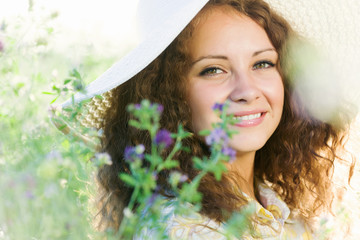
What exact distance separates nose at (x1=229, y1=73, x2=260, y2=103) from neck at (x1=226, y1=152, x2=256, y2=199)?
26cm

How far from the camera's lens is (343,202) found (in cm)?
247

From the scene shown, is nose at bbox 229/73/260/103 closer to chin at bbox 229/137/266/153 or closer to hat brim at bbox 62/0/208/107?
chin at bbox 229/137/266/153

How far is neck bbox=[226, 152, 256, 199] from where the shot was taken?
186cm

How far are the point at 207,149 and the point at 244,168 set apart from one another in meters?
0.19

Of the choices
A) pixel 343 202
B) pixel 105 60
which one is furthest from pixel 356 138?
pixel 105 60

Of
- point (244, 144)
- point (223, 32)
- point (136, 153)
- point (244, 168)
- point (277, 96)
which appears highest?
point (136, 153)

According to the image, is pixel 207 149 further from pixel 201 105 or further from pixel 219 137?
pixel 219 137

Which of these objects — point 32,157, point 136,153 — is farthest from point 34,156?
point 136,153

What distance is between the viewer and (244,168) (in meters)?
1.92

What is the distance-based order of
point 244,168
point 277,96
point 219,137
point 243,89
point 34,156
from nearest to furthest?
point 219,137 → point 34,156 → point 243,89 → point 277,96 → point 244,168

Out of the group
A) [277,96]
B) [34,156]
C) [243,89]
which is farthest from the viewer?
[277,96]

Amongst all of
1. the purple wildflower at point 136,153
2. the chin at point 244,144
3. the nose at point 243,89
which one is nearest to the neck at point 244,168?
the chin at point 244,144

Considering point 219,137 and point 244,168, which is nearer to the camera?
point 219,137

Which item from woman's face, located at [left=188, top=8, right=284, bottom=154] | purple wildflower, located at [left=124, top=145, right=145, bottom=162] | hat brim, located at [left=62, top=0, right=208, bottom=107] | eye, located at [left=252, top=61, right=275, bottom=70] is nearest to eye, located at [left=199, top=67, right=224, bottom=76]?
woman's face, located at [left=188, top=8, right=284, bottom=154]
